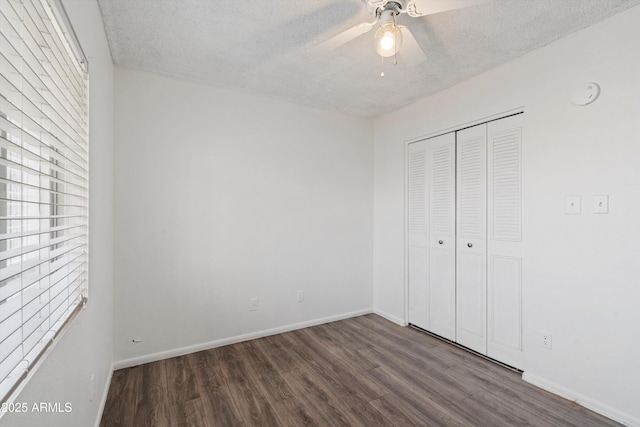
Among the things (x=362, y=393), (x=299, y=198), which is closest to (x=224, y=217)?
(x=299, y=198)

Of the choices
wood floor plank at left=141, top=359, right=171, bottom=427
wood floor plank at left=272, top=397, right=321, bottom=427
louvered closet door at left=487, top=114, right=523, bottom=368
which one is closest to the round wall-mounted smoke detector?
louvered closet door at left=487, top=114, right=523, bottom=368

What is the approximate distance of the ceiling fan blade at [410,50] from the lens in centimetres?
204

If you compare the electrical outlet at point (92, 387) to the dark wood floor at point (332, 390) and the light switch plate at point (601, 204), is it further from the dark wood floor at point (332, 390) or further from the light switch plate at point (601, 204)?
the light switch plate at point (601, 204)

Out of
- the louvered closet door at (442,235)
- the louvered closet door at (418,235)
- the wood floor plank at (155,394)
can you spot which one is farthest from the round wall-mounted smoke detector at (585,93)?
the wood floor plank at (155,394)

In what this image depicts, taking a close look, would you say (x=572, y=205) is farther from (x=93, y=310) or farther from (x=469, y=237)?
(x=93, y=310)

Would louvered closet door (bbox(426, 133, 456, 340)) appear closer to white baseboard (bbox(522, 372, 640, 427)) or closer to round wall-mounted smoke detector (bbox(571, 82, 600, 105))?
white baseboard (bbox(522, 372, 640, 427))

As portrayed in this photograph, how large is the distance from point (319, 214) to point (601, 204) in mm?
2398

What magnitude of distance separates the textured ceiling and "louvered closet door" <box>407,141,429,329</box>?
0.75 metres

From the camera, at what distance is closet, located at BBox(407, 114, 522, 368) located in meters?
2.43

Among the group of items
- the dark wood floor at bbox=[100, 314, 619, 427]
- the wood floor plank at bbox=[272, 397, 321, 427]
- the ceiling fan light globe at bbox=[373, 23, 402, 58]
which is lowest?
the wood floor plank at bbox=[272, 397, 321, 427]

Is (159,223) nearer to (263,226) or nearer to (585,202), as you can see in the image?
(263,226)

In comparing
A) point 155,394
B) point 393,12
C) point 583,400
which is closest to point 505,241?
point 583,400

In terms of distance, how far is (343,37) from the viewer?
202cm

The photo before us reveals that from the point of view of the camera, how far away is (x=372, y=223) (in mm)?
3863
